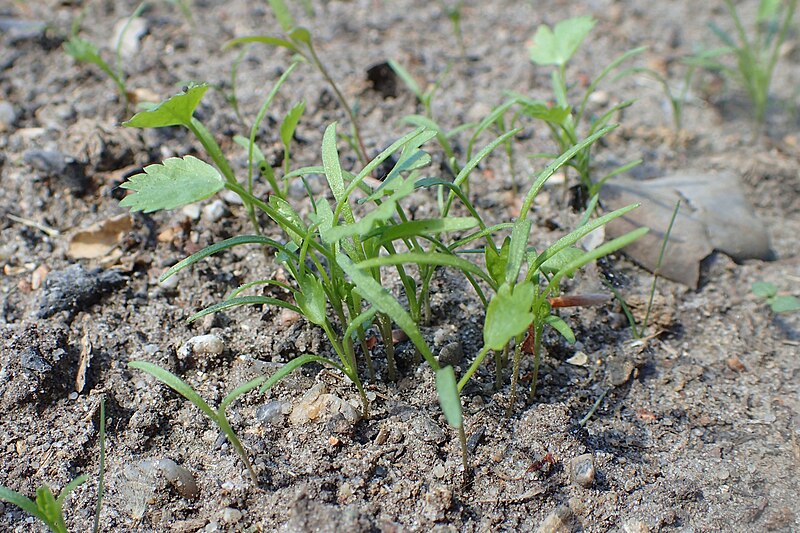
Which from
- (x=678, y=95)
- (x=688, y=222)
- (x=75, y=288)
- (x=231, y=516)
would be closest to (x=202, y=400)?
(x=231, y=516)

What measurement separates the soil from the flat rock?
0.06 metres

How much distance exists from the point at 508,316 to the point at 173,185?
732 mm

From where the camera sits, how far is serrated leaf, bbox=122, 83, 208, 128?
1.56m

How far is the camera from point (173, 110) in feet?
5.28

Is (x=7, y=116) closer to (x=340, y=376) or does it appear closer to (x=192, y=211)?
(x=192, y=211)

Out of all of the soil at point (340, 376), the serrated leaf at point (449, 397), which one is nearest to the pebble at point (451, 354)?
the soil at point (340, 376)

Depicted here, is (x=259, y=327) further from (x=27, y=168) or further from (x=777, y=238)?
(x=777, y=238)

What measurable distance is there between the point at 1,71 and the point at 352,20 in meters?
1.50

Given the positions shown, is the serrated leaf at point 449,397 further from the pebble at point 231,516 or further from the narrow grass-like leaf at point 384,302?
the pebble at point 231,516

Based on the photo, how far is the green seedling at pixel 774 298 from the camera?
2.09 metres

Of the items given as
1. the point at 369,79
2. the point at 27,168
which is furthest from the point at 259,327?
the point at 369,79

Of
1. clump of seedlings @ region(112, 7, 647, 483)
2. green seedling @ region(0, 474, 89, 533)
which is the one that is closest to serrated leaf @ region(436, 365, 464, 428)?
clump of seedlings @ region(112, 7, 647, 483)

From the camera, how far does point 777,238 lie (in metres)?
2.42

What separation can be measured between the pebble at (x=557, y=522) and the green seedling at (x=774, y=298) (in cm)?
100
